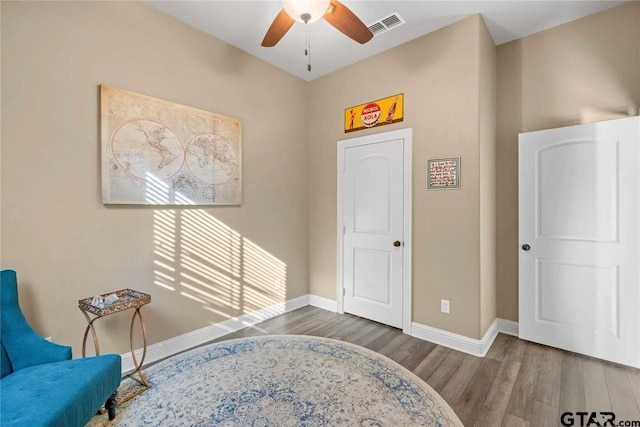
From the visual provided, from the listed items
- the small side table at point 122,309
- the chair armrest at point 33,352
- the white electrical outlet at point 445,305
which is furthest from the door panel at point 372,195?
the chair armrest at point 33,352

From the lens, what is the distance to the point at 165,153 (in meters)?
2.49

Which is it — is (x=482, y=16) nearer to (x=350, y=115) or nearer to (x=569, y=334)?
(x=350, y=115)

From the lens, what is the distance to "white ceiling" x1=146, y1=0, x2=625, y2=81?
95.2 inches

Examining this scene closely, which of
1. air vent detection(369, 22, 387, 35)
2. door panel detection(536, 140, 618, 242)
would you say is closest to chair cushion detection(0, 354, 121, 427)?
air vent detection(369, 22, 387, 35)

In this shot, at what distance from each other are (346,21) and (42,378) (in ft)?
8.90

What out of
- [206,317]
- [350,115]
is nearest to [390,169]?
[350,115]

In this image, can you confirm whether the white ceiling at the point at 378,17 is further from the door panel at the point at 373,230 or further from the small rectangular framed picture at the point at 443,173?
the small rectangular framed picture at the point at 443,173

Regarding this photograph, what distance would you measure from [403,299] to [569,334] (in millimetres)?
1425

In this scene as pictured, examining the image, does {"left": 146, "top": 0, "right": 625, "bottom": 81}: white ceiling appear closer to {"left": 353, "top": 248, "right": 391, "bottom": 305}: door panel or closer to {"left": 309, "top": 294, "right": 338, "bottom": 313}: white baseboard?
{"left": 353, "top": 248, "right": 391, "bottom": 305}: door panel

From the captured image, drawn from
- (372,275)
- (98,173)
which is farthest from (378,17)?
(98,173)

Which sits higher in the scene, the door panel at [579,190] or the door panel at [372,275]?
the door panel at [579,190]

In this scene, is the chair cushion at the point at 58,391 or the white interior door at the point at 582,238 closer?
the chair cushion at the point at 58,391

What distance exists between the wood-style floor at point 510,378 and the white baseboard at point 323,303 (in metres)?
0.58

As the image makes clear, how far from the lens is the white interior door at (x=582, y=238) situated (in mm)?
2291
